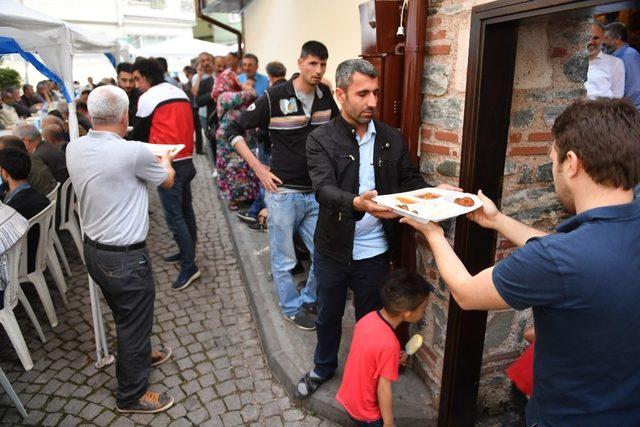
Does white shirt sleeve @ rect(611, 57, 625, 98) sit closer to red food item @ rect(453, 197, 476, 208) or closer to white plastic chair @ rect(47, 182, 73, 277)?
red food item @ rect(453, 197, 476, 208)

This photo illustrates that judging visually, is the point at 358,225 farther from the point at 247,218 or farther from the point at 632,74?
the point at 632,74

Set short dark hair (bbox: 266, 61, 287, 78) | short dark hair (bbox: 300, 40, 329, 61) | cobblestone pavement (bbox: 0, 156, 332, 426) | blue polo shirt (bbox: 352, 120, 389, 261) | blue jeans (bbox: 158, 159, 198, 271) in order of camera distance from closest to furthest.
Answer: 1. blue polo shirt (bbox: 352, 120, 389, 261)
2. cobblestone pavement (bbox: 0, 156, 332, 426)
3. short dark hair (bbox: 300, 40, 329, 61)
4. blue jeans (bbox: 158, 159, 198, 271)
5. short dark hair (bbox: 266, 61, 287, 78)

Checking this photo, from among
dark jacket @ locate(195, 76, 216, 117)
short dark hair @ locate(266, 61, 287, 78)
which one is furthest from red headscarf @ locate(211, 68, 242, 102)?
dark jacket @ locate(195, 76, 216, 117)

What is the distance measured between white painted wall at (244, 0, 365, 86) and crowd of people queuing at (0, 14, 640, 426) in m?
0.79

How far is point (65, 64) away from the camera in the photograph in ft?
12.2

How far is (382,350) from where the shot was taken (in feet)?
7.41

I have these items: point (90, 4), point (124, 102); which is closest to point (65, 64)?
point (124, 102)

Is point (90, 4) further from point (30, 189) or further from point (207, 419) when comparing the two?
point (207, 419)

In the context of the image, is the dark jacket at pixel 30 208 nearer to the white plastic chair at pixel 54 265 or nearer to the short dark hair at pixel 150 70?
the white plastic chair at pixel 54 265

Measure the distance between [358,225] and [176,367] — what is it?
1913 mm

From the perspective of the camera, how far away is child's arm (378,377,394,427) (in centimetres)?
227


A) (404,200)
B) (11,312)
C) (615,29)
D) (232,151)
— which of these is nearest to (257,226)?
(232,151)

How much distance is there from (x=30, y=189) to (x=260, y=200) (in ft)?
9.13

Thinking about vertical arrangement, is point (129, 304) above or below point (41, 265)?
above
